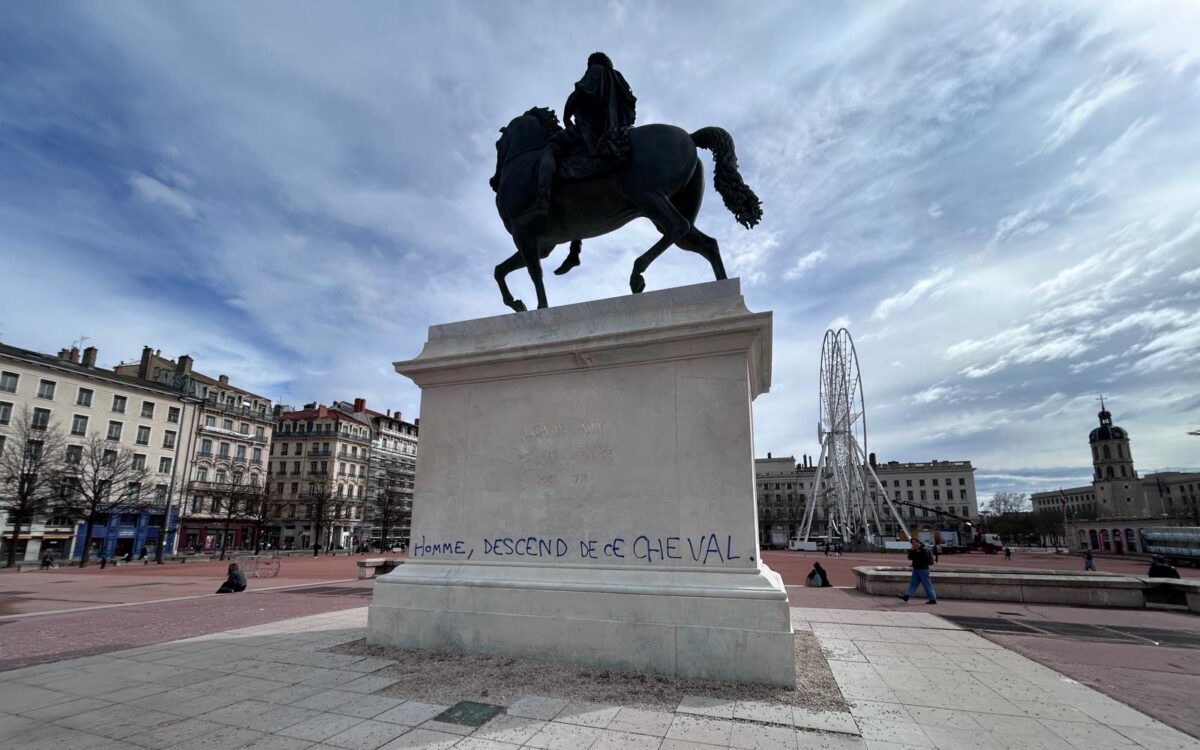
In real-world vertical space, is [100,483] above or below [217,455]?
below

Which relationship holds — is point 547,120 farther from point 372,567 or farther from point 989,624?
point 372,567

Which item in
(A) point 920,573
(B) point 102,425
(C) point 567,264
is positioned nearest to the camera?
(C) point 567,264

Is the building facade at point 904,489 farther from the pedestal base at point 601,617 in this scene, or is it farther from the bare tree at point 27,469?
the pedestal base at point 601,617

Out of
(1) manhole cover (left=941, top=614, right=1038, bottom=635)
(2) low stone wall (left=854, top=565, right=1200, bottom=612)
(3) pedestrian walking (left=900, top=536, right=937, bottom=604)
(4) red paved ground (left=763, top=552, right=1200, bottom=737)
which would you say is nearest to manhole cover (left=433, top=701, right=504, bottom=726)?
(4) red paved ground (left=763, top=552, right=1200, bottom=737)

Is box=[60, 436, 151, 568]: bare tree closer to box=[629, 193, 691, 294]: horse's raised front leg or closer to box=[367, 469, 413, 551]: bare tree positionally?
box=[367, 469, 413, 551]: bare tree

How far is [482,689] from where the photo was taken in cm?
582

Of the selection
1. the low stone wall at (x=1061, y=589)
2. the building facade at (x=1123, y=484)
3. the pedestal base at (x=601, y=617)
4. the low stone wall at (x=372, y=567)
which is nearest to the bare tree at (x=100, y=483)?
the low stone wall at (x=372, y=567)

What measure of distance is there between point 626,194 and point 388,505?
8176 centimetres

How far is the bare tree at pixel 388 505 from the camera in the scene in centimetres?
8119

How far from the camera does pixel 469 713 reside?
5195mm

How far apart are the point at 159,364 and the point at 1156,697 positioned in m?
87.3

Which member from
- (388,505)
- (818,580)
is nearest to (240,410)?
(388,505)

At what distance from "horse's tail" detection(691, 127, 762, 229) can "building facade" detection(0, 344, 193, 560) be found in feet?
200

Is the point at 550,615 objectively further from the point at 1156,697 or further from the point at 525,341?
the point at 1156,697
